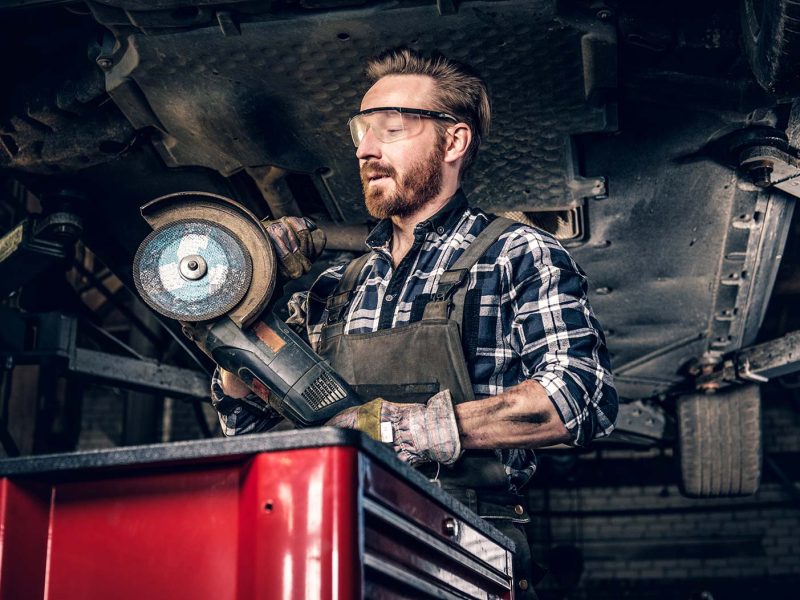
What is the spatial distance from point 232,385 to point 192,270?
388 millimetres

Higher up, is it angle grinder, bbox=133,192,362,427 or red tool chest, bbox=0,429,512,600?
angle grinder, bbox=133,192,362,427

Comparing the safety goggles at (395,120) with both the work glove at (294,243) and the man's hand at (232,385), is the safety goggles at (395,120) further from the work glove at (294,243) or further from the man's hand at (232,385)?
the man's hand at (232,385)

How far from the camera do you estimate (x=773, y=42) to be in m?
2.32

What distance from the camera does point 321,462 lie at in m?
1.29

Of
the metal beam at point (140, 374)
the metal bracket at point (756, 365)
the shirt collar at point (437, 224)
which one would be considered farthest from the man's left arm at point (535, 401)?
the metal beam at point (140, 374)

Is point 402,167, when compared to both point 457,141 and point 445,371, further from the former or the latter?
point 445,371

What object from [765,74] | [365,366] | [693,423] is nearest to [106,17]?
[365,366]

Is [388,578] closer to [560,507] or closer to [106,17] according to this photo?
[106,17]

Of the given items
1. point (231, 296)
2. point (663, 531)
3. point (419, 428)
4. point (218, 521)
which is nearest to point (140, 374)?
point (231, 296)

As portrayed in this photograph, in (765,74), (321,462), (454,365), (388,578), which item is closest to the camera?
(321,462)

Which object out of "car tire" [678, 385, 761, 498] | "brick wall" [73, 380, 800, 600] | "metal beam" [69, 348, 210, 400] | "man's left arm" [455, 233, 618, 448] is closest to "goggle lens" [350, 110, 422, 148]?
"man's left arm" [455, 233, 618, 448]

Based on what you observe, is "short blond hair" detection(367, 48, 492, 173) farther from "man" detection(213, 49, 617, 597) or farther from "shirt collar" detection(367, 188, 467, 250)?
"shirt collar" detection(367, 188, 467, 250)

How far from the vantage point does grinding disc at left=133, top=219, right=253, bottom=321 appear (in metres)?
2.00

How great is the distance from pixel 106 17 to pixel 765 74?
176 centimetres
